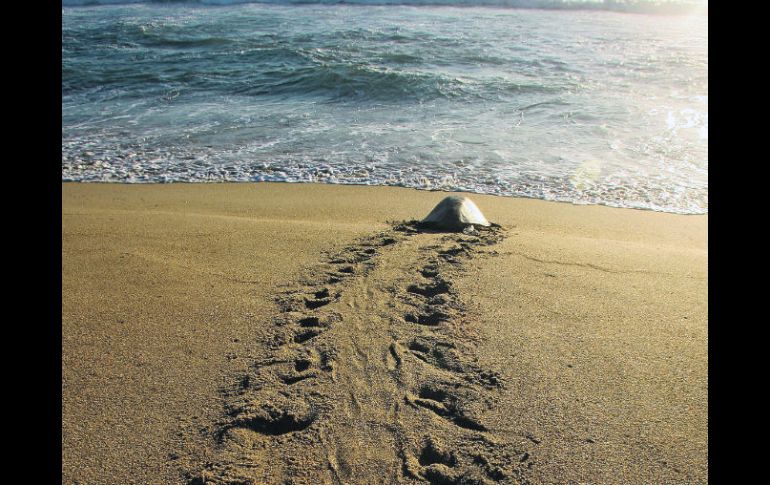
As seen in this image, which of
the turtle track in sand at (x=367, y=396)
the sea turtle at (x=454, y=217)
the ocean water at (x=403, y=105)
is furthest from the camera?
the ocean water at (x=403, y=105)

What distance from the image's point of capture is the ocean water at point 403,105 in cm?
582

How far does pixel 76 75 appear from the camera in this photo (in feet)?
34.7

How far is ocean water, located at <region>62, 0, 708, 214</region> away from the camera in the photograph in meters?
5.82

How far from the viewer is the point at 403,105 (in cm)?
847

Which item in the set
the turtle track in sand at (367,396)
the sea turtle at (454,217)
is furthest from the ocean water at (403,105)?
the turtle track in sand at (367,396)

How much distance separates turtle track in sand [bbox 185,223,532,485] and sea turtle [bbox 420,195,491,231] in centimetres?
91

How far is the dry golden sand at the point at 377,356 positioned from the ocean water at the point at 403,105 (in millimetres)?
1713

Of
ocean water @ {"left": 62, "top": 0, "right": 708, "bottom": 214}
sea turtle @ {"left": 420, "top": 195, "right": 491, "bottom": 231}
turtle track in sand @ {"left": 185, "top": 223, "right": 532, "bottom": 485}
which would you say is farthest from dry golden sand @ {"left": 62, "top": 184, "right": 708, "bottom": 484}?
ocean water @ {"left": 62, "top": 0, "right": 708, "bottom": 214}

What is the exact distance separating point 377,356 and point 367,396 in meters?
0.27

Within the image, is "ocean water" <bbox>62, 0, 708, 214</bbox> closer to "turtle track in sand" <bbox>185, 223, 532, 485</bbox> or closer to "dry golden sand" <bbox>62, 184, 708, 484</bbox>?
"dry golden sand" <bbox>62, 184, 708, 484</bbox>

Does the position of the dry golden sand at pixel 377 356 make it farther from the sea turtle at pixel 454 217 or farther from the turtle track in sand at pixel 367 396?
the sea turtle at pixel 454 217
